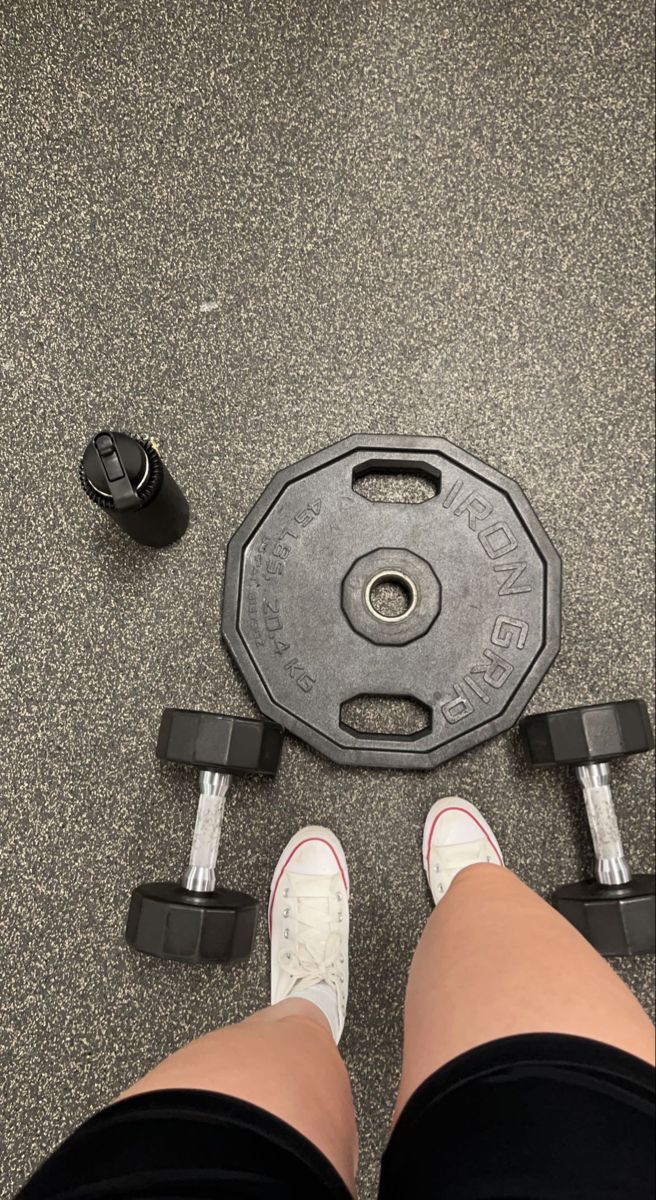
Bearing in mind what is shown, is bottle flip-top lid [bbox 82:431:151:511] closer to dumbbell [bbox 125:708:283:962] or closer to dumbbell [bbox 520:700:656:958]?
dumbbell [bbox 125:708:283:962]

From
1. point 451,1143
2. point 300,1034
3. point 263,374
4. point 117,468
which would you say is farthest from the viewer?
point 263,374

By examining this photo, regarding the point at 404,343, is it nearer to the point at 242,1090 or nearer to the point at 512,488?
the point at 512,488

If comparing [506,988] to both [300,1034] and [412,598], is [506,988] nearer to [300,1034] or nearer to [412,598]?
[300,1034]

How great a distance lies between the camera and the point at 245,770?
81cm

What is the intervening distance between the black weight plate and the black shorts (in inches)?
18.3

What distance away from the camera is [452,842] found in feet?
2.94

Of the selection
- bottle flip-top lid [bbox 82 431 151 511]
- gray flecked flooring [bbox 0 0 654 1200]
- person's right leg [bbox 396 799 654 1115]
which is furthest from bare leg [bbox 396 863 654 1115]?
bottle flip-top lid [bbox 82 431 151 511]

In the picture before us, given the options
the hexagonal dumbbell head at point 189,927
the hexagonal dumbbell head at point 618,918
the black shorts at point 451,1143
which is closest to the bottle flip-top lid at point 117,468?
the hexagonal dumbbell head at point 189,927

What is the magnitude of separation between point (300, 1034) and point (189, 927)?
0.20 m

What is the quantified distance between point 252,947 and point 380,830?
207 millimetres

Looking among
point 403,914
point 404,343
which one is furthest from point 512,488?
point 403,914

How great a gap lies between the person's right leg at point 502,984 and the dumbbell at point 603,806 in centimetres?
18

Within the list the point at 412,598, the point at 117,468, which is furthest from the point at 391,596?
the point at 117,468

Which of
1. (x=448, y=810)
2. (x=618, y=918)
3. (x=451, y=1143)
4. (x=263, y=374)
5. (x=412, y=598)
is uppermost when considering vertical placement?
(x=263, y=374)
